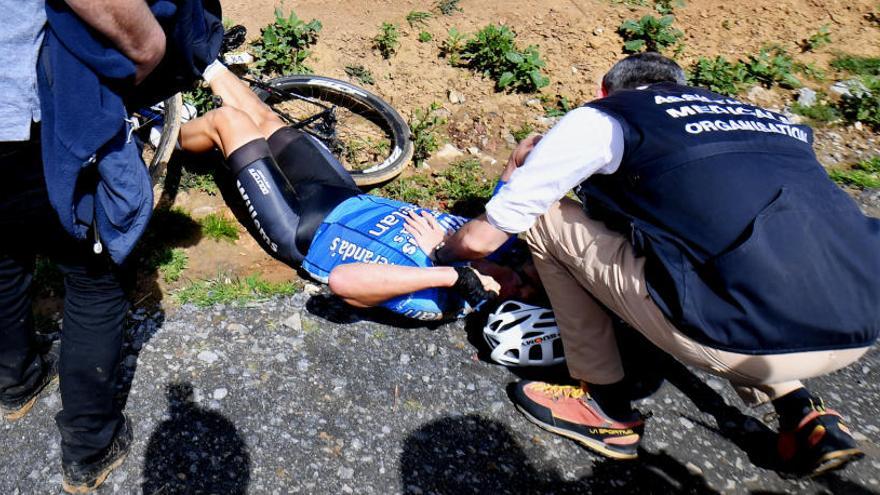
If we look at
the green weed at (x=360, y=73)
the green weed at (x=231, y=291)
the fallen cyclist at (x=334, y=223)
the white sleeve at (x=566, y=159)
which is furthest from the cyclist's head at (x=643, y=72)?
the green weed at (x=360, y=73)

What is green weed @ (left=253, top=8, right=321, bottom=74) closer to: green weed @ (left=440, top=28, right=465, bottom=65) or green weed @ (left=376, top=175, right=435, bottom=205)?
green weed @ (left=440, top=28, right=465, bottom=65)

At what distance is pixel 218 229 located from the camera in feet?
14.7

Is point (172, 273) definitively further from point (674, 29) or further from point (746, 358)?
point (674, 29)

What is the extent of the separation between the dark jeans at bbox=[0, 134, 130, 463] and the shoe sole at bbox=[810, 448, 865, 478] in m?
3.16

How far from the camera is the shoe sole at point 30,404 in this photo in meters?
3.19

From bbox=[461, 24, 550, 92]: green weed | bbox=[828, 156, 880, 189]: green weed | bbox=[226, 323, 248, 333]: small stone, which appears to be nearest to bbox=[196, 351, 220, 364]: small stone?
bbox=[226, 323, 248, 333]: small stone

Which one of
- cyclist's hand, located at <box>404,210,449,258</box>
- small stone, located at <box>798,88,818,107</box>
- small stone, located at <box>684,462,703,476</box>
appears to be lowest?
small stone, located at <box>684,462,703,476</box>

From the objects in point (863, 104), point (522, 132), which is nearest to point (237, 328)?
point (522, 132)

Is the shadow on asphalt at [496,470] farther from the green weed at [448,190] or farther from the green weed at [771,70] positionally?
the green weed at [771,70]

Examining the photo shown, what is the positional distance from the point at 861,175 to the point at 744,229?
3.63 meters

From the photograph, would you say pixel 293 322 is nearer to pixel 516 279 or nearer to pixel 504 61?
pixel 516 279

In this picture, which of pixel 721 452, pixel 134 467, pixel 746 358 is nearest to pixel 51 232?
pixel 134 467

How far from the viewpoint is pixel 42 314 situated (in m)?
3.74

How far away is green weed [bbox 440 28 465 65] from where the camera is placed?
19.8 ft
